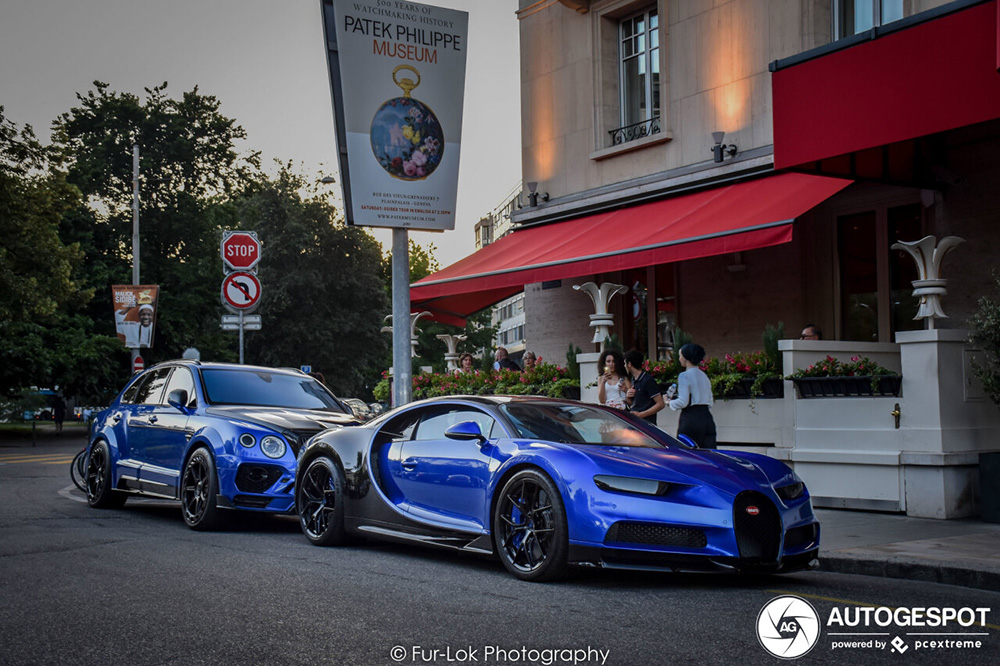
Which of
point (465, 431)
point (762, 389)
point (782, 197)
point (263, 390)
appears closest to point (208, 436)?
point (263, 390)

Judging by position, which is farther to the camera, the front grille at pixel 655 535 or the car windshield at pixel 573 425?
the car windshield at pixel 573 425

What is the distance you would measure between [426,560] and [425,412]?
1.17 meters

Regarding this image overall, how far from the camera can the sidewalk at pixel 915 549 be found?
7.64 metres

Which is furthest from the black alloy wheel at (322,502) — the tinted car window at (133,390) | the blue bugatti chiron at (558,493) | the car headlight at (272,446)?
the tinted car window at (133,390)

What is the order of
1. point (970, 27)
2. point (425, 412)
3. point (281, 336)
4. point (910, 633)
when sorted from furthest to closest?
point (281, 336)
point (970, 27)
point (425, 412)
point (910, 633)

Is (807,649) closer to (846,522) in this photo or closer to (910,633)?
(910,633)

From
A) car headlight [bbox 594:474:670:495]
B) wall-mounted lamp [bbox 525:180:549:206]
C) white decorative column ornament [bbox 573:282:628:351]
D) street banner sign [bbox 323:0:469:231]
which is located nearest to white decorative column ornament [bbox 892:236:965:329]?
white decorative column ornament [bbox 573:282:628:351]

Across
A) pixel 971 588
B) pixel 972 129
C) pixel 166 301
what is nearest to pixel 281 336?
pixel 166 301

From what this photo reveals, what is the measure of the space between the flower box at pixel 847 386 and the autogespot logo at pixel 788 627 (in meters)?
5.40

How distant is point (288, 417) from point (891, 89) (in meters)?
6.84

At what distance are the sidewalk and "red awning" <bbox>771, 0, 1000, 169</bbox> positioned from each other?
3793 mm

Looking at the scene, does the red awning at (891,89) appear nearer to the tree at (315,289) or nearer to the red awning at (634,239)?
the red awning at (634,239)

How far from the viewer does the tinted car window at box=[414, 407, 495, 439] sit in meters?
8.43

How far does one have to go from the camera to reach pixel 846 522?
10.6 m
